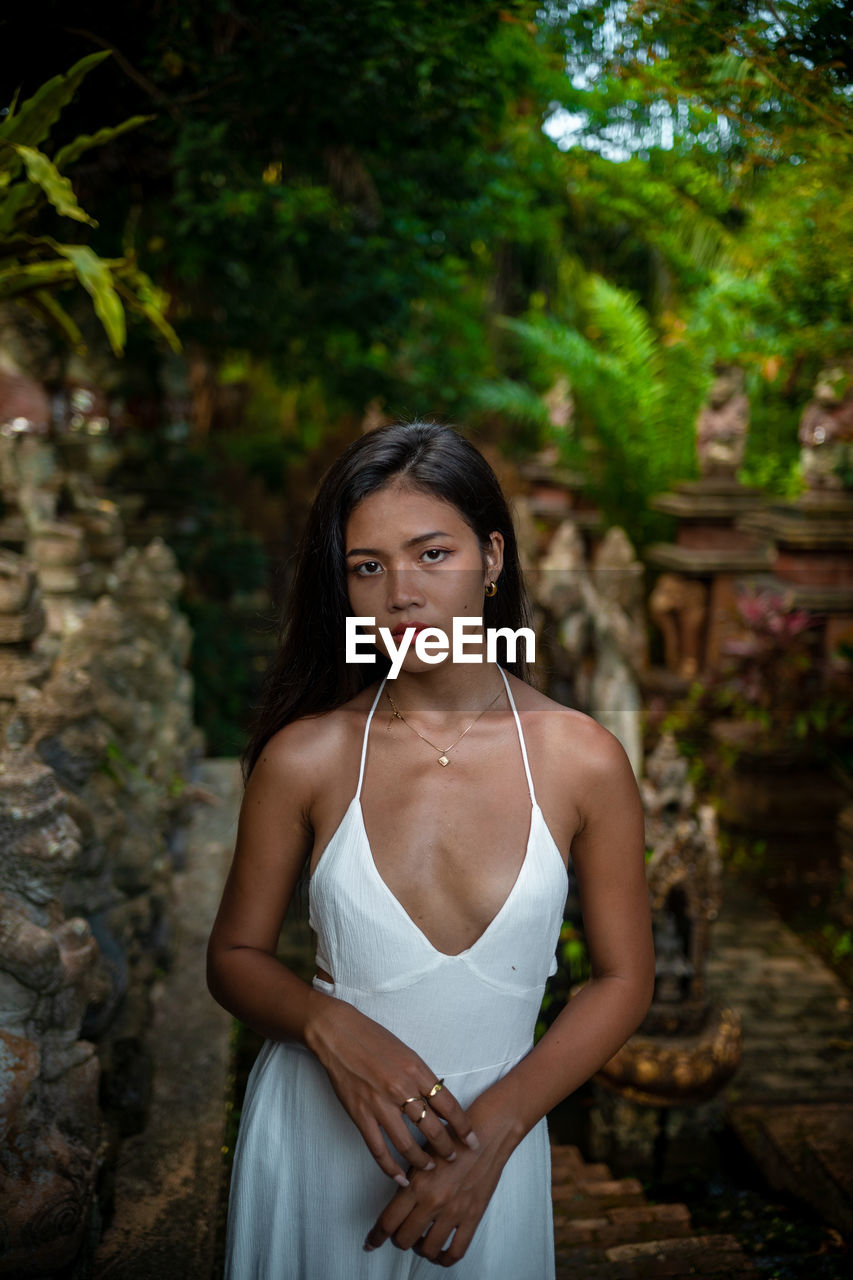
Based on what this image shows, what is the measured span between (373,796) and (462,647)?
23 cm

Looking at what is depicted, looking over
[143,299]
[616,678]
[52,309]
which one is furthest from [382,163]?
[616,678]

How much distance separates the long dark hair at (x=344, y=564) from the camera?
1.33 m

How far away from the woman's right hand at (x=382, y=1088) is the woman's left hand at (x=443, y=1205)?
0.01 meters

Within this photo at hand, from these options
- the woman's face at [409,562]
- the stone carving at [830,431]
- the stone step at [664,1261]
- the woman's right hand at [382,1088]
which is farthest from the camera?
the stone carving at [830,431]

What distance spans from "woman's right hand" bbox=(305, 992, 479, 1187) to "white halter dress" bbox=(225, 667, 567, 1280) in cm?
10

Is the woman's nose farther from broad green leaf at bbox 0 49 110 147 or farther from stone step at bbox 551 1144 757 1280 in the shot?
stone step at bbox 551 1144 757 1280

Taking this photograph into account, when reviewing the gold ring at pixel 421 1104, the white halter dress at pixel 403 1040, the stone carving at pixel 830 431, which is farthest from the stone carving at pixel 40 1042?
the stone carving at pixel 830 431

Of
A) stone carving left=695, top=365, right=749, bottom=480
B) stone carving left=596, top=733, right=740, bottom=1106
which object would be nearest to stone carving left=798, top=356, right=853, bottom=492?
stone carving left=695, top=365, right=749, bottom=480

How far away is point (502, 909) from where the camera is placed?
51.2 inches

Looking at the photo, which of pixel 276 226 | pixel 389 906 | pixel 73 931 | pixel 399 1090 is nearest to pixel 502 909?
pixel 389 906

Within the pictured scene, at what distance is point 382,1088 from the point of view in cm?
119

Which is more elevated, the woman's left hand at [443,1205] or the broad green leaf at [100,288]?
the broad green leaf at [100,288]

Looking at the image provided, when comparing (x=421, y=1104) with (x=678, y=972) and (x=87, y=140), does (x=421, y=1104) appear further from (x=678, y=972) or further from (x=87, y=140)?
(x=678, y=972)

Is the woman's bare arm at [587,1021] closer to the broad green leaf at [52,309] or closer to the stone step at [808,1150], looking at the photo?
the stone step at [808,1150]
